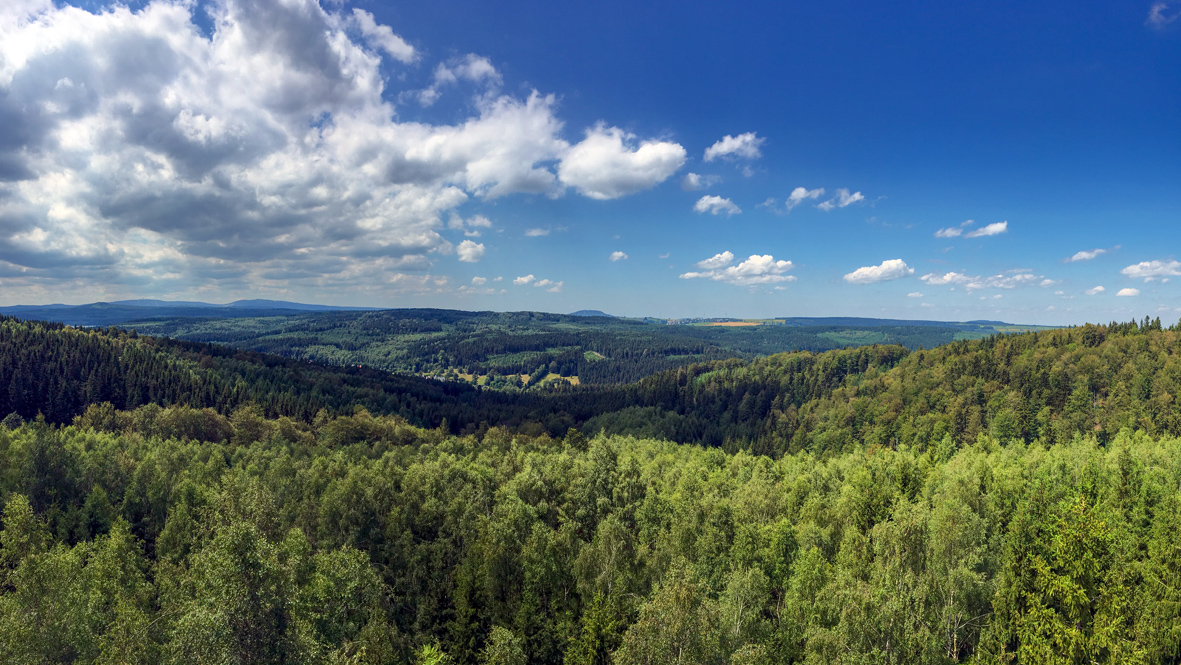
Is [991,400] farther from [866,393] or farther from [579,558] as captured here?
[579,558]

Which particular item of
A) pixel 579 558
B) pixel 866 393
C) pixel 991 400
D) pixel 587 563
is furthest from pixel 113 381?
pixel 991 400

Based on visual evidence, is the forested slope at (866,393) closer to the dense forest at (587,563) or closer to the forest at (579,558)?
the forest at (579,558)

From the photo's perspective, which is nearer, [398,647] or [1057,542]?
[1057,542]

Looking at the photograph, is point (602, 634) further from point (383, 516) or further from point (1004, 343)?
point (1004, 343)

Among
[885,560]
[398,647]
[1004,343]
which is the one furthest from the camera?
[1004,343]

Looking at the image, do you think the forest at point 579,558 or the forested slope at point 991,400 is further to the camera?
the forested slope at point 991,400

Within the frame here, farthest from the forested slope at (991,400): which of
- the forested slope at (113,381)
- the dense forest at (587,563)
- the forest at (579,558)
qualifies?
the forested slope at (113,381)

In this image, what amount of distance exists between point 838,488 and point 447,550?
169 ft

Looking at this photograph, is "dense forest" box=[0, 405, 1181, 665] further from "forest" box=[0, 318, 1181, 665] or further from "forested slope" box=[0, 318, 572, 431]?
"forested slope" box=[0, 318, 572, 431]

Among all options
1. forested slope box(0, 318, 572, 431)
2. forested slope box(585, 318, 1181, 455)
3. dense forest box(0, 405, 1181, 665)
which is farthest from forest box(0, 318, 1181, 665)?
forested slope box(0, 318, 572, 431)

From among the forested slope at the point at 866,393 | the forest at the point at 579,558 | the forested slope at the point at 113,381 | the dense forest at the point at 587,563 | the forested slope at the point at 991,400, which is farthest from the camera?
the forested slope at the point at 113,381

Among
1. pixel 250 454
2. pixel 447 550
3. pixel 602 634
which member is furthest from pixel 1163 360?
pixel 250 454

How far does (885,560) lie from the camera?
134 feet

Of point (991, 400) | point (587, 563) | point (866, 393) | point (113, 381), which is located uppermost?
point (991, 400)
